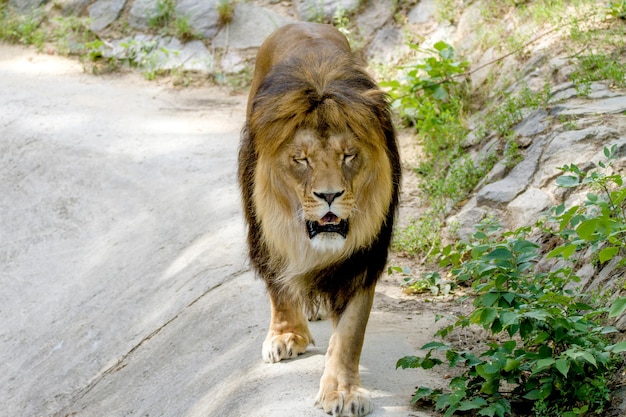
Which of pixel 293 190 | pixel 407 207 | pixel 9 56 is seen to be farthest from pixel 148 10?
pixel 293 190

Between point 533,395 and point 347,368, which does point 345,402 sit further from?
point 533,395

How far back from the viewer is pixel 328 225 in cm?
372

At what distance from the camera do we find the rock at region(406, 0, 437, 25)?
31.1ft

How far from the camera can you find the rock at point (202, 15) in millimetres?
10484

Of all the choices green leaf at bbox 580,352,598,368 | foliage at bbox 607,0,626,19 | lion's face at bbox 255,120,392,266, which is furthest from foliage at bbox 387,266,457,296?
foliage at bbox 607,0,626,19

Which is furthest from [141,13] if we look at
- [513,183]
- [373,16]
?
[513,183]

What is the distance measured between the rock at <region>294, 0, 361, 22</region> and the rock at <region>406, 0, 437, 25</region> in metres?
0.74

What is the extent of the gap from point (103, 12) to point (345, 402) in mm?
8240

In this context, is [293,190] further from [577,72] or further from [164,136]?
[164,136]

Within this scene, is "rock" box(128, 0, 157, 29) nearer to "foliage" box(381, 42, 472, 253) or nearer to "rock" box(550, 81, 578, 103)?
"foliage" box(381, 42, 472, 253)

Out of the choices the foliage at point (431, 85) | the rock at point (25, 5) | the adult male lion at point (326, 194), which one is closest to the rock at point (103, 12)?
the rock at point (25, 5)

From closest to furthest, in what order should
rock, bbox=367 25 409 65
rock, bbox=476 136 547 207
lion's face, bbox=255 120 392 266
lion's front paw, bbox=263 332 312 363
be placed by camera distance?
lion's face, bbox=255 120 392 266
lion's front paw, bbox=263 332 312 363
rock, bbox=476 136 547 207
rock, bbox=367 25 409 65

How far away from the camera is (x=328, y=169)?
365cm

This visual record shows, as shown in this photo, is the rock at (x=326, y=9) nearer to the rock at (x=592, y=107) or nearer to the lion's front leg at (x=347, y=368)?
the rock at (x=592, y=107)
